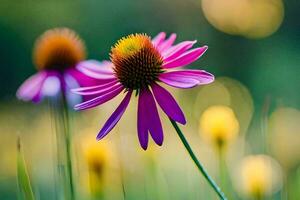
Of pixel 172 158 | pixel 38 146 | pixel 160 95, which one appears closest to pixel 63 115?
pixel 160 95

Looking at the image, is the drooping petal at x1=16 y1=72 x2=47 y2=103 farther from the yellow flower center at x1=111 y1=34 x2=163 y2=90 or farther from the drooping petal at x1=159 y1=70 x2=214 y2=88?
the drooping petal at x1=159 y1=70 x2=214 y2=88

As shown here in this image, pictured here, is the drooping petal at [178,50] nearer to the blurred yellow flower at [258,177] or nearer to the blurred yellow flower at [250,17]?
the blurred yellow flower at [258,177]

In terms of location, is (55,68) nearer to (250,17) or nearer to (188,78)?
(188,78)

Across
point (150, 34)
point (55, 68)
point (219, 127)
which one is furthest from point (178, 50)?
point (150, 34)

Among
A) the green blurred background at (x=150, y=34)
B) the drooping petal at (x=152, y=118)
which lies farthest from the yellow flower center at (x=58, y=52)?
the green blurred background at (x=150, y=34)

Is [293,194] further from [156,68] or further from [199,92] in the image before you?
[199,92]

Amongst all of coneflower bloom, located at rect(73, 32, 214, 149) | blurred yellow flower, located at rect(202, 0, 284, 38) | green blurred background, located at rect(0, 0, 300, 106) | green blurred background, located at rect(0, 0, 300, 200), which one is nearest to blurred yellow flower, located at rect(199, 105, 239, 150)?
coneflower bloom, located at rect(73, 32, 214, 149)
